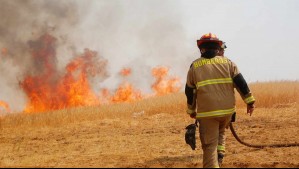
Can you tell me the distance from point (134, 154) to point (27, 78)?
71.1ft

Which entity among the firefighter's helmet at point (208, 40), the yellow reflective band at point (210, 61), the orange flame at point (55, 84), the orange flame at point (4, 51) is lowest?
the yellow reflective band at point (210, 61)

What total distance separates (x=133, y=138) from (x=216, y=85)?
17.2 ft

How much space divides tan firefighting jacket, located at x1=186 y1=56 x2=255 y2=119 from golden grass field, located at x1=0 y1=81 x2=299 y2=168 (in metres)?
1.23

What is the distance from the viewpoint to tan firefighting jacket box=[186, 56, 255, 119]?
5.18 meters

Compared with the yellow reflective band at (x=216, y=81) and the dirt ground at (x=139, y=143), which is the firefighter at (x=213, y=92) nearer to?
the yellow reflective band at (x=216, y=81)

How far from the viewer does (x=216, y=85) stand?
521 cm

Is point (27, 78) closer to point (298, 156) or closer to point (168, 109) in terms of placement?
point (168, 109)

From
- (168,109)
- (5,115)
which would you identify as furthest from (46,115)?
(168,109)

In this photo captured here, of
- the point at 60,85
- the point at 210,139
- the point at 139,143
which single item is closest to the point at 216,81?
the point at 210,139

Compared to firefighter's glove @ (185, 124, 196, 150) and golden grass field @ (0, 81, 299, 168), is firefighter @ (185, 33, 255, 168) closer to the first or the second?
firefighter's glove @ (185, 124, 196, 150)

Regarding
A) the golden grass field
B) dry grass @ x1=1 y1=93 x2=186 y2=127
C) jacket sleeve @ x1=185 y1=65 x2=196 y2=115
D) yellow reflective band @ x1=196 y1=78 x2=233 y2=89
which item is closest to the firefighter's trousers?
jacket sleeve @ x1=185 y1=65 x2=196 y2=115

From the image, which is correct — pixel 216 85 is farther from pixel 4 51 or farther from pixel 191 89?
pixel 4 51

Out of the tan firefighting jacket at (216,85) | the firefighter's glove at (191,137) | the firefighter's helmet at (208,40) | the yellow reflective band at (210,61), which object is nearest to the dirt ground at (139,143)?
the firefighter's glove at (191,137)

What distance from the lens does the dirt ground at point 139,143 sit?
279 inches
